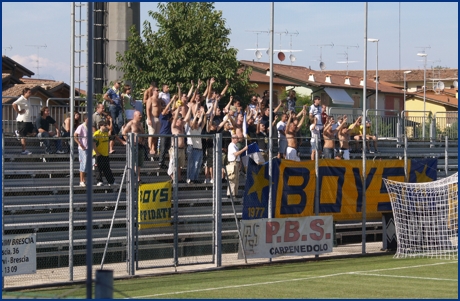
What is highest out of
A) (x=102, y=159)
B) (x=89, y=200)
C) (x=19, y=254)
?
(x=102, y=159)

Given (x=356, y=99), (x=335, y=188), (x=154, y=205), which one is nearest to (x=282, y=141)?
(x=335, y=188)

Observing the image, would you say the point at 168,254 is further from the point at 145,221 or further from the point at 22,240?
the point at 22,240

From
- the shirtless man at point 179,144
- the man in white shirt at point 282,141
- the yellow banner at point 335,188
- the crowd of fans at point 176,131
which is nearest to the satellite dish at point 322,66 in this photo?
the crowd of fans at point 176,131

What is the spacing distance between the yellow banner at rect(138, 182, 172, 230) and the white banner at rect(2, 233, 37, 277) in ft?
8.48

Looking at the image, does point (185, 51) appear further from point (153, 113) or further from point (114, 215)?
point (114, 215)

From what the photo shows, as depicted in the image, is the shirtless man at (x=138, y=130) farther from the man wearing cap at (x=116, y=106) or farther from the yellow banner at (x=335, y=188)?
the yellow banner at (x=335, y=188)

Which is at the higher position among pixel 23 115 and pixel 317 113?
pixel 317 113

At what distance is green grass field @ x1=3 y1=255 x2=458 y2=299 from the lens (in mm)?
14383

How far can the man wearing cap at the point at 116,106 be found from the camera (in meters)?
21.9

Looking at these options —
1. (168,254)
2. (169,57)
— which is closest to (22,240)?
(168,254)

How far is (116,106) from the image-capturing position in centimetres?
2208

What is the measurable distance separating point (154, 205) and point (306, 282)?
12.7ft

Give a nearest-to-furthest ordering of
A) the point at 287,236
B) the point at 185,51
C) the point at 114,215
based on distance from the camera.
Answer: the point at 114,215, the point at 287,236, the point at 185,51

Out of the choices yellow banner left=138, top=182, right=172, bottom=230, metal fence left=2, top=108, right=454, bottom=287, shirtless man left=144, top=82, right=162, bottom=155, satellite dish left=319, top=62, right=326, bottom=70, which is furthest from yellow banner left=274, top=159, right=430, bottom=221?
satellite dish left=319, top=62, right=326, bottom=70
